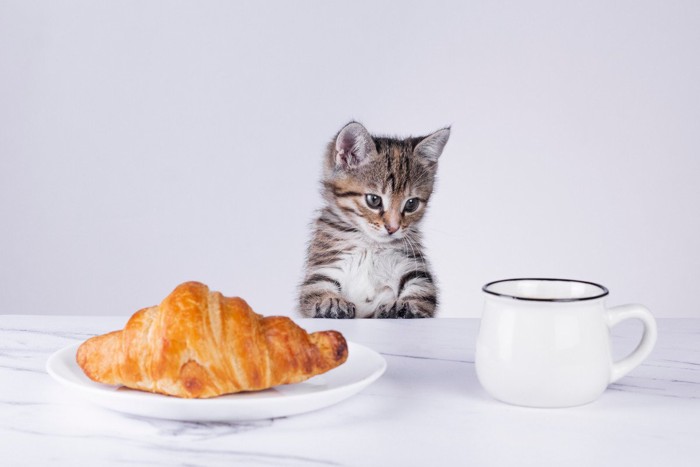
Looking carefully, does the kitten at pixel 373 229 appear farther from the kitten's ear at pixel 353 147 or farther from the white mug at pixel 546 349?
the white mug at pixel 546 349

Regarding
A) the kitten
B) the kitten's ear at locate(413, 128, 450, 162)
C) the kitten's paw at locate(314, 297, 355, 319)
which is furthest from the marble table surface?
the kitten's ear at locate(413, 128, 450, 162)

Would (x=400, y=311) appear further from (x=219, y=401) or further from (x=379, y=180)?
(x=219, y=401)

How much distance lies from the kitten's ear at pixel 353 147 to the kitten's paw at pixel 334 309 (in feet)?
1.28

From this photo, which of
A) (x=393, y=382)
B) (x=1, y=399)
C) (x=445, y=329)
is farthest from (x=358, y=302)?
(x=1, y=399)

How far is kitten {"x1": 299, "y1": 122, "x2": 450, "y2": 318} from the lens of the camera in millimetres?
2078

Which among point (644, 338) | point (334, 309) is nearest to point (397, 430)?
point (644, 338)

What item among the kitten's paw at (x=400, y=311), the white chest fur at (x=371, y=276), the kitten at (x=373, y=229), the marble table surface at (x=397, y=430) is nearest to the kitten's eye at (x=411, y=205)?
the kitten at (x=373, y=229)

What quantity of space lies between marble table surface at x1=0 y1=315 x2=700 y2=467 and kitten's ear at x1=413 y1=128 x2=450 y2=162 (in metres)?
1.11

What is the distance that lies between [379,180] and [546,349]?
49.3 inches

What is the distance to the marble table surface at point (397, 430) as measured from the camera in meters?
0.80

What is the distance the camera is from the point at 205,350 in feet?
2.85

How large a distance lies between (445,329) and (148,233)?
6.38 feet

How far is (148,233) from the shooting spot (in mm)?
3137

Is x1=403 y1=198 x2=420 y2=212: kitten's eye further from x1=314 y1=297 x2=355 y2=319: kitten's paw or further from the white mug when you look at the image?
the white mug
